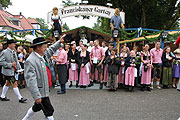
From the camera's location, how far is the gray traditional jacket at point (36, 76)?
2.86 m

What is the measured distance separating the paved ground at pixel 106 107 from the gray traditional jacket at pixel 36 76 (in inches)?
58.8

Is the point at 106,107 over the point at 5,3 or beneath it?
beneath

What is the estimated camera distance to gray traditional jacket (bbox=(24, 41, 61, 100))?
2855 millimetres

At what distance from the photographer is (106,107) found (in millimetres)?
5031

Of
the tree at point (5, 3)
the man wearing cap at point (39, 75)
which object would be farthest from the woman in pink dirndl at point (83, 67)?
the tree at point (5, 3)

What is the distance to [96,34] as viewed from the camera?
552 inches

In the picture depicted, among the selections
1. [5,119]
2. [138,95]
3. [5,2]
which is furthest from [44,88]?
[5,2]

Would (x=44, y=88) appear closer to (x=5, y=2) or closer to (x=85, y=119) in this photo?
(x=85, y=119)

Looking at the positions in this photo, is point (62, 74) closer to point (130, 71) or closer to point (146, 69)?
point (130, 71)

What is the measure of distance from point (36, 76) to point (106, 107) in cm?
276

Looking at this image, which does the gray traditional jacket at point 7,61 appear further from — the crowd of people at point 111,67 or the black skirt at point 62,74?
the black skirt at point 62,74

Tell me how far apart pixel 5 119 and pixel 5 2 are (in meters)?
42.1

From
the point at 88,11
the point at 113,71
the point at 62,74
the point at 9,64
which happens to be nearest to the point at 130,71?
the point at 113,71

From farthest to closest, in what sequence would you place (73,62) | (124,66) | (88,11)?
1. (88,11)
2. (73,62)
3. (124,66)
